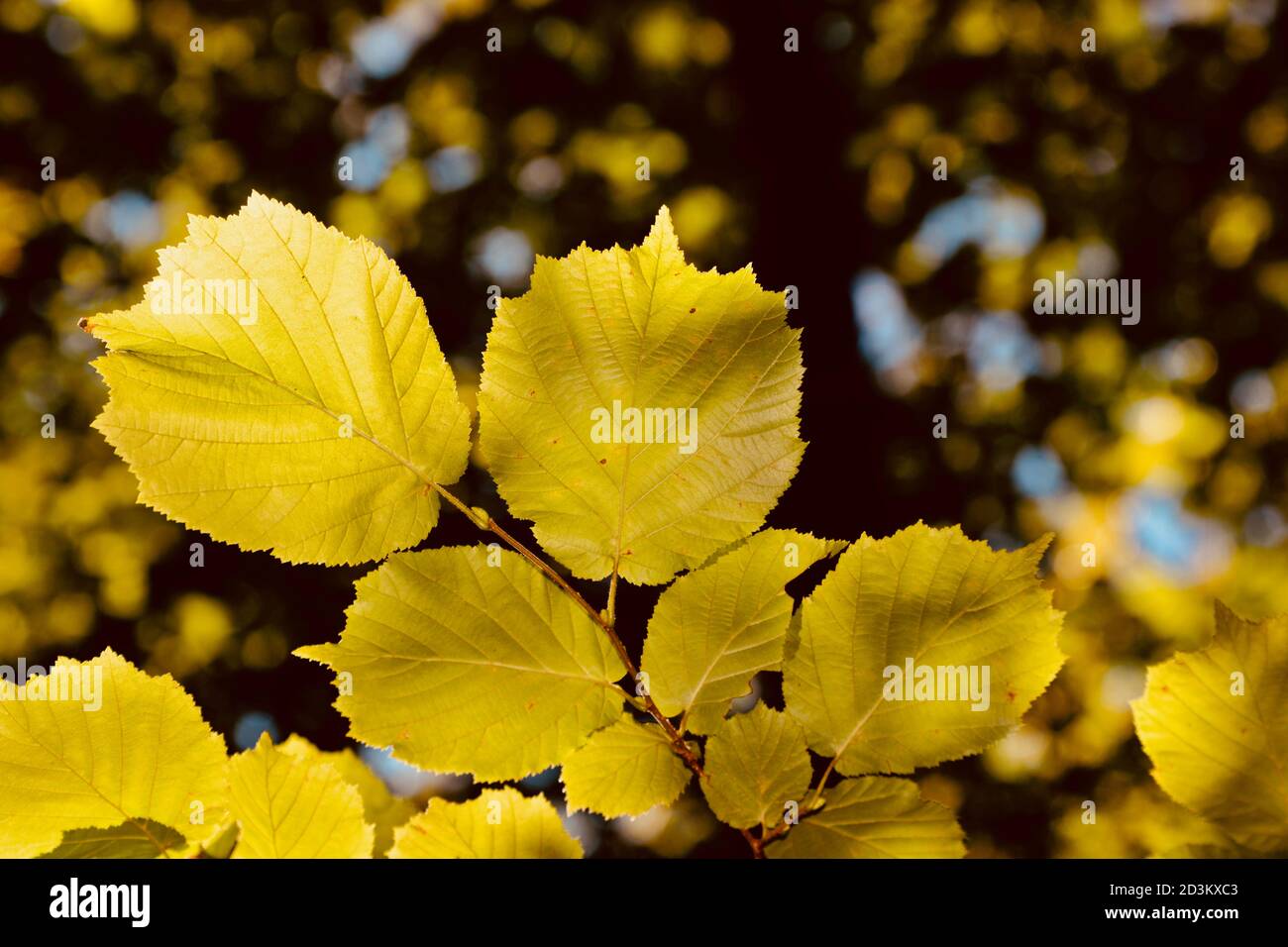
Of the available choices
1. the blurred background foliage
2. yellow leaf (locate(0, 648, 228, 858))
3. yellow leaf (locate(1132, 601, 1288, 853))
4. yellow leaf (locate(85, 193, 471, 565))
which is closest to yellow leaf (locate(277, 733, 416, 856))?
yellow leaf (locate(0, 648, 228, 858))

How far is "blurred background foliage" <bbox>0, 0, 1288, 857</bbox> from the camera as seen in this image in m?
6.30

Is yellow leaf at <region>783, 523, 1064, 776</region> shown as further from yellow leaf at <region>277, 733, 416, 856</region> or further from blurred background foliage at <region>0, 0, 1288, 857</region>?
blurred background foliage at <region>0, 0, 1288, 857</region>

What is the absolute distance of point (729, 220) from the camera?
268 inches

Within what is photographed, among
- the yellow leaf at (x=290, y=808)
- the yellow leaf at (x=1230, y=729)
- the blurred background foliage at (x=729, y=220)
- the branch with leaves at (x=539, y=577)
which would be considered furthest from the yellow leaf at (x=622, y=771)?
the blurred background foliage at (x=729, y=220)

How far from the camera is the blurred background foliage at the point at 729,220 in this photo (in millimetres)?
6301

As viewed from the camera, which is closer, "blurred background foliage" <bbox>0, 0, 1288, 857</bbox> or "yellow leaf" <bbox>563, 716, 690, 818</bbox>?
"yellow leaf" <bbox>563, 716, 690, 818</bbox>

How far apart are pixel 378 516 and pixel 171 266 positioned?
0.17 metres

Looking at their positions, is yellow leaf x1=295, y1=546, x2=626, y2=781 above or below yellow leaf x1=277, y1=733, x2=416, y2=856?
above

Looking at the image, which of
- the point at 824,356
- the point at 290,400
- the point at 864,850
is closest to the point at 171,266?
the point at 290,400

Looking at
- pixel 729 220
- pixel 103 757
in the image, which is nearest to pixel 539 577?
pixel 103 757

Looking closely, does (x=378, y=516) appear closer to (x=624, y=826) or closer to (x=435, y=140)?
(x=624, y=826)

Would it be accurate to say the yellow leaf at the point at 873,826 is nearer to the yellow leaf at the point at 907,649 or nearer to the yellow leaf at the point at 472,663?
the yellow leaf at the point at 907,649

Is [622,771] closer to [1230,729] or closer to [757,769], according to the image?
[757,769]

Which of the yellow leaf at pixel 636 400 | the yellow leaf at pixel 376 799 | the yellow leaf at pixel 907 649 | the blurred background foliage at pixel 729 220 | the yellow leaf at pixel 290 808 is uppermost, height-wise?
the blurred background foliage at pixel 729 220
